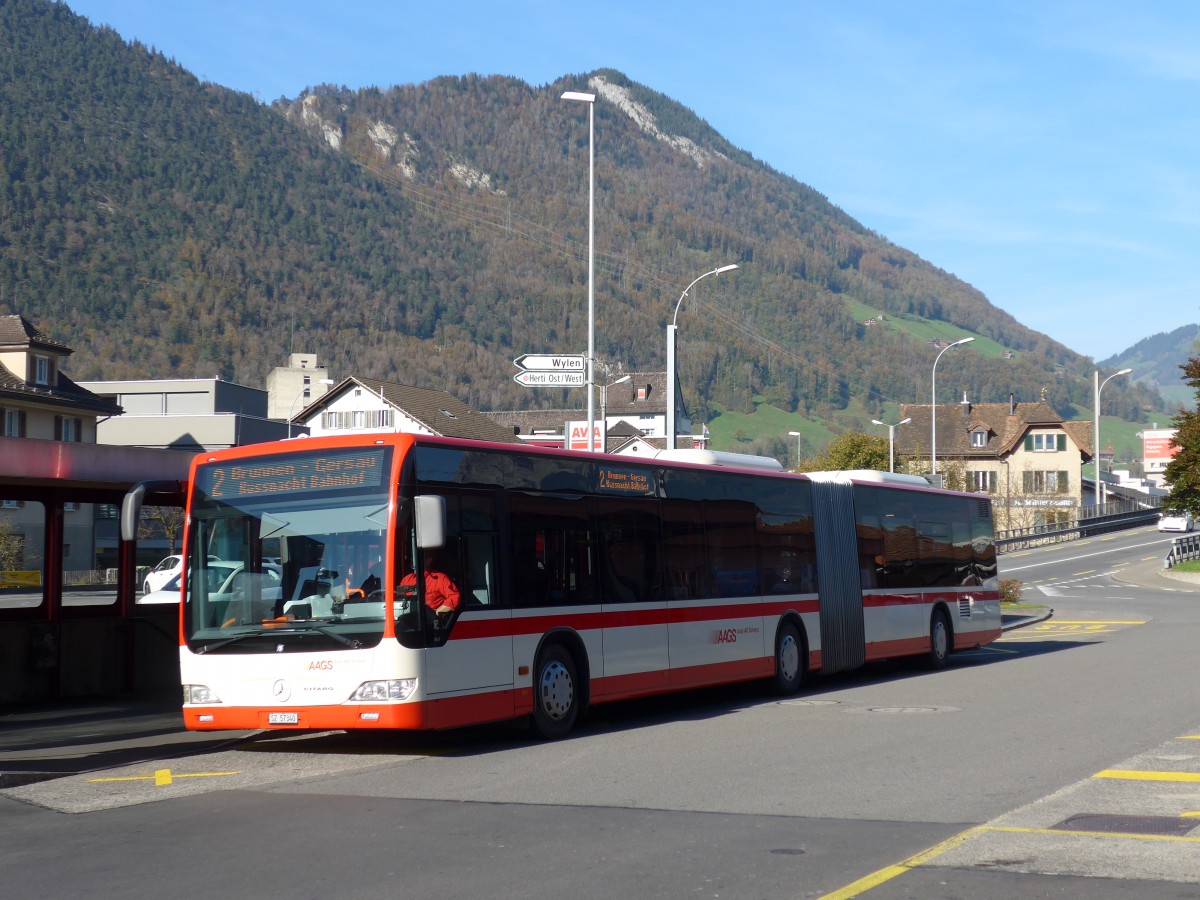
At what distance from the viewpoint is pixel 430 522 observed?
11.9 m

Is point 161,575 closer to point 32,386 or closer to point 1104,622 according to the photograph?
point 1104,622

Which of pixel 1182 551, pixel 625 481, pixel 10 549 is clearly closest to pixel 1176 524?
pixel 1182 551

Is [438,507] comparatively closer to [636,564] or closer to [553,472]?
[553,472]

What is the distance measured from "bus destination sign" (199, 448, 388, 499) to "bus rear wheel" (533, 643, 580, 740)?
269 centimetres

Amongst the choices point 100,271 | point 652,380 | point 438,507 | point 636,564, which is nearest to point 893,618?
point 636,564

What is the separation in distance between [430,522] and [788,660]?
8112mm

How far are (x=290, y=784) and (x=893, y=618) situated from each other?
12.7 meters

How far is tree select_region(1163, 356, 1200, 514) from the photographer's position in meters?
54.5

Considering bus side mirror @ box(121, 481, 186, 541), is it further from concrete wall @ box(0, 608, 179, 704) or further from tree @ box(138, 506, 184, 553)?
tree @ box(138, 506, 184, 553)

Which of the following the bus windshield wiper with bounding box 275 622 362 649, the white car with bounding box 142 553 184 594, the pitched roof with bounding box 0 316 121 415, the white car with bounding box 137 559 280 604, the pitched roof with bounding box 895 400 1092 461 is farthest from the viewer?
the pitched roof with bounding box 895 400 1092 461

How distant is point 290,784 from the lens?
437 inches

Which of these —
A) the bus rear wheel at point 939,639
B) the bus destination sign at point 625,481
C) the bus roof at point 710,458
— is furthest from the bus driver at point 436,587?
the bus rear wheel at point 939,639

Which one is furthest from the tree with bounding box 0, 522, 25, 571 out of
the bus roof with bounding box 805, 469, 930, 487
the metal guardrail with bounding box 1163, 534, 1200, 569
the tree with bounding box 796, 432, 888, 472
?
the tree with bounding box 796, 432, 888, 472

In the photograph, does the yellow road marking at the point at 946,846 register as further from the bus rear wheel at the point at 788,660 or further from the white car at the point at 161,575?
the white car at the point at 161,575
